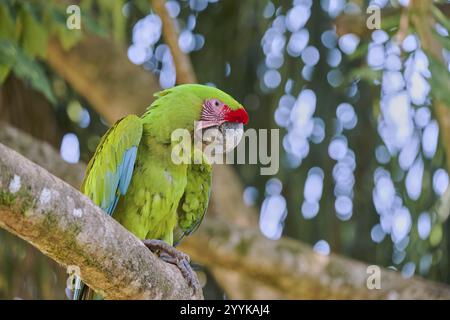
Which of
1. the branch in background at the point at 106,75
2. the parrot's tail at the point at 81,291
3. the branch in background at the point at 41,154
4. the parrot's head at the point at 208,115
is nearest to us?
the parrot's tail at the point at 81,291

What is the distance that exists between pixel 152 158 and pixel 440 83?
1032 mm

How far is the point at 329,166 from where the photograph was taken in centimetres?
430

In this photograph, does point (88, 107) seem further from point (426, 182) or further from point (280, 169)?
point (426, 182)

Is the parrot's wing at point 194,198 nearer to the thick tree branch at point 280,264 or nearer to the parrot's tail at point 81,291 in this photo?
the parrot's tail at point 81,291

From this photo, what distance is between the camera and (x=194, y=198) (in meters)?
2.83

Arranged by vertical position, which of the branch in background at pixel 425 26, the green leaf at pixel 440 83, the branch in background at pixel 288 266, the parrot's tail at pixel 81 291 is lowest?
the parrot's tail at pixel 81 291

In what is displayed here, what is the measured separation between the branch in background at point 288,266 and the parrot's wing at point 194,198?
79cm

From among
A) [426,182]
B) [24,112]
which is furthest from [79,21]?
[426,182]

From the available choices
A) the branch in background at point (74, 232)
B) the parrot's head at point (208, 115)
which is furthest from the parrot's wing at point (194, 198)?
the branch in background at point (74, 232)

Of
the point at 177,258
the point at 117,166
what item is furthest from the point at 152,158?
the point at 177,258

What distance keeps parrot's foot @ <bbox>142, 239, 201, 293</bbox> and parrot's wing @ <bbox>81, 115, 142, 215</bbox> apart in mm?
247

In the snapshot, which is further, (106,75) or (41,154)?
(106,75)

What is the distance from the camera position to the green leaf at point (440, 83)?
2.81 metres

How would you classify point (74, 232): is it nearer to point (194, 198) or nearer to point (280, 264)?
point (194, 198)
